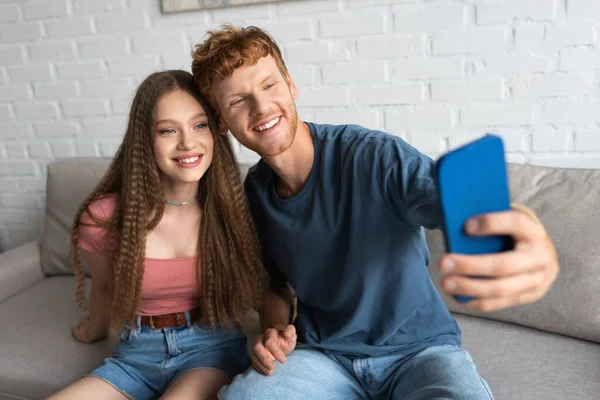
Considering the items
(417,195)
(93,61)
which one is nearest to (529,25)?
(417,195)

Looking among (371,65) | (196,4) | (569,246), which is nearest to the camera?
(569,246)

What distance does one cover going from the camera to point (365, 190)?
1.10 m

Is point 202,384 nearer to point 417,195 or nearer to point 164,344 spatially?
point 164,344

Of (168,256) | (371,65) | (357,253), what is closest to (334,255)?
(357,253)

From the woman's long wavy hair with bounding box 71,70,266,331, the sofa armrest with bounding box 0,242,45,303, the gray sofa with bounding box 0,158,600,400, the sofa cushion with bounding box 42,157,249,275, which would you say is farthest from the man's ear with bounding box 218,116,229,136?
the sofa armrest with bounding box 0,242,45,303

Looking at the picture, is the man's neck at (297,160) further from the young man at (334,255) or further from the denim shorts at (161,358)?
the denim shorts at (161,358)

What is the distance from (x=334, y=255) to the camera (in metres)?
1.20

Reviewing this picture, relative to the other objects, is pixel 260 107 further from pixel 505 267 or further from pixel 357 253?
pixel 505 267

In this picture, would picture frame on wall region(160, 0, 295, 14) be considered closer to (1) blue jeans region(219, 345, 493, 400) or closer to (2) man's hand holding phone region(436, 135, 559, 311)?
(1) blue jeans region(219, 345, 493, 400)

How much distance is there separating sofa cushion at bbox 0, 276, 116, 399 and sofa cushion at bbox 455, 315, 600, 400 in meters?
1.08

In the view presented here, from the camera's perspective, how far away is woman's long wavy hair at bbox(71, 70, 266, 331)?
4.38ft

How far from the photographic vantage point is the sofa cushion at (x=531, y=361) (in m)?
1.28

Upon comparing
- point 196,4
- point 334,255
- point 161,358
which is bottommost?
point 161,358

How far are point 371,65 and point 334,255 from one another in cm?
93
